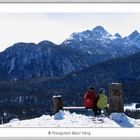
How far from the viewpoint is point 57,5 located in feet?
70.3

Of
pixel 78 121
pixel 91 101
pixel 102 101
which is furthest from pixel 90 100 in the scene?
pixel 78 121

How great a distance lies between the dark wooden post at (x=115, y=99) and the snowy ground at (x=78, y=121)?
0.90m

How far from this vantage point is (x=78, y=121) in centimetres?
2330

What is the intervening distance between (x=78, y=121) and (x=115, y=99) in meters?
3.42

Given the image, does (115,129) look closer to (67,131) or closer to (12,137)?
(67,131)

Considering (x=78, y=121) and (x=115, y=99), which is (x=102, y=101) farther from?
(x=78, y=121)

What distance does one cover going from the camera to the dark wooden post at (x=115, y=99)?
25.8m

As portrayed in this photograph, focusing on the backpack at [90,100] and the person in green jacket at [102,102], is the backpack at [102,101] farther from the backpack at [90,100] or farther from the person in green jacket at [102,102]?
the backpack at [90,100]

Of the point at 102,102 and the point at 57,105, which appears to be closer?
the point at 102,102

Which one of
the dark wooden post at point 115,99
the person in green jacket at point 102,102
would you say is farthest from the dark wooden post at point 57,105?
the dark wooden post at point 115,99

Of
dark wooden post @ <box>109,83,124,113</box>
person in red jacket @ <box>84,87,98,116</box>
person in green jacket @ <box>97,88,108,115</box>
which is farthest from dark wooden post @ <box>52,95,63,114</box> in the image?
dark wooden post @ <box>109,83,124,113</box>

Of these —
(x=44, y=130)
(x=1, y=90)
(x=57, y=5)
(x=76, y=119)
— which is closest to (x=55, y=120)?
(x=76, y=119)

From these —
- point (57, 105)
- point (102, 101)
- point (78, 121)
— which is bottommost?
point (78, 121)

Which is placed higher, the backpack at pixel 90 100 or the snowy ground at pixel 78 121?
the backpack at pixel 90 100
